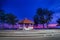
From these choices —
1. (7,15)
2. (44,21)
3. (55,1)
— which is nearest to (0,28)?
(7,15)

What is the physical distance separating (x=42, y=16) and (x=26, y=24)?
1.22 feet

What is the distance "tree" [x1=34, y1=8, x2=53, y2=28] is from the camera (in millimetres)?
3653

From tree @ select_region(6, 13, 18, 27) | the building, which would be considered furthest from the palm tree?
tree @ select_region(6, 13, 18, 27)

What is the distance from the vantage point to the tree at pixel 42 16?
365cm

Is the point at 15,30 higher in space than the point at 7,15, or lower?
lower

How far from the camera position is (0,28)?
11.9 feet

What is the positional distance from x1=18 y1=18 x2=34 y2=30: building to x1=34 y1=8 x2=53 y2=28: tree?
0.42 feet

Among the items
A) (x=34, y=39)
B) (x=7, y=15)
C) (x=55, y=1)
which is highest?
(x=55, y=1)

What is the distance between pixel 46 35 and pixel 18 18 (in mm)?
671

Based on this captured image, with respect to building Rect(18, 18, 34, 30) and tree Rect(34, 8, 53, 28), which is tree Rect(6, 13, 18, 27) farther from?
tree Rect(34, 8, 53, 28)

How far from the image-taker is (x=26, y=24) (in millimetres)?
3654

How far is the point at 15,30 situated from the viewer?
3.66 m

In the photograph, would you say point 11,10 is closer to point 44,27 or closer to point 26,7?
point 26,7

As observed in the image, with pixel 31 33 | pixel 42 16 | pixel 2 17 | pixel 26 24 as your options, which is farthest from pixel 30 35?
pixel 2 17
